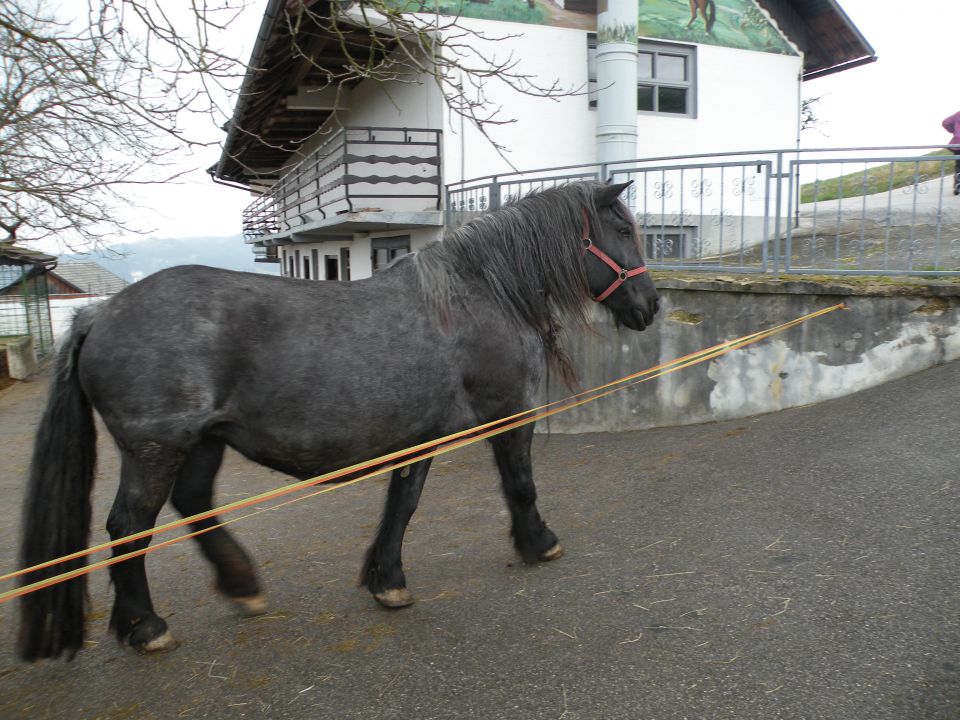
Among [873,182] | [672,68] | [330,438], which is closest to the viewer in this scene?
[330,438]

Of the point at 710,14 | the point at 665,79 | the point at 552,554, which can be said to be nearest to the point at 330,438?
the point at 552,554

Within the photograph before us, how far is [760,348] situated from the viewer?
5.62 meters

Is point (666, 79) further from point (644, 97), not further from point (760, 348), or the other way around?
point (760, 348)

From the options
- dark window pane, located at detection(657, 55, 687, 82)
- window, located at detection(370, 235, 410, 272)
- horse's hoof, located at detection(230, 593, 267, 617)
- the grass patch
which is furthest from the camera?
the grass patch

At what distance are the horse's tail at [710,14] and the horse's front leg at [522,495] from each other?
985 centimetres

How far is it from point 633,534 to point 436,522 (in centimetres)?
137

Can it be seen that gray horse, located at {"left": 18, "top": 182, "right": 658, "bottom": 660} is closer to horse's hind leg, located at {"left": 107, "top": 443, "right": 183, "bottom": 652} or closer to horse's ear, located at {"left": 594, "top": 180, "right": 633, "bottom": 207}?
horse's hind leg, located at {"left": 107, "top": 443, "right": 183, "bottom": 652}

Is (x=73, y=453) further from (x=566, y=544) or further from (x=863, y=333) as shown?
(x=863, y=333)

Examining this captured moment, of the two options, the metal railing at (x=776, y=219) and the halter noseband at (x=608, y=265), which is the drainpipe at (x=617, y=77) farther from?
the halter noseband at (x=608, y=265)

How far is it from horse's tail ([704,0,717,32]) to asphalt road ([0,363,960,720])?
7.96 metres

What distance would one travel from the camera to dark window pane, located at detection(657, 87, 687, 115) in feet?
35.3

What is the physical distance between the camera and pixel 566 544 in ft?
12.8

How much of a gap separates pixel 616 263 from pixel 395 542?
182 centimetres

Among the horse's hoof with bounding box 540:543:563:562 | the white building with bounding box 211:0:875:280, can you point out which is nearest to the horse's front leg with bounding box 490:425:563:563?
the horse's hoof with bounding box 540:543:563:562
